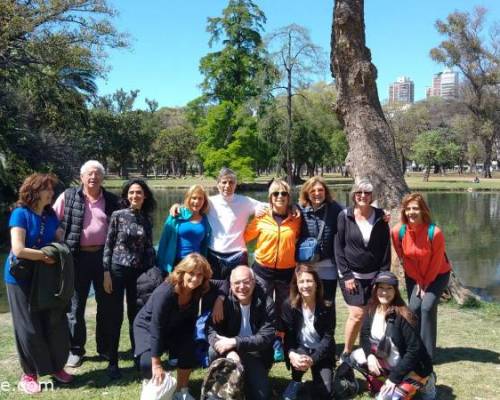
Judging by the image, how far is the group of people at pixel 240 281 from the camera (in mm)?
3830

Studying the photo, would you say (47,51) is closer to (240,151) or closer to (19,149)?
(19,149)

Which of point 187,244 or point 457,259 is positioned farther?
point 457,259

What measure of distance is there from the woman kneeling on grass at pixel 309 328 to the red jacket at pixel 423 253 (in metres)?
0.95

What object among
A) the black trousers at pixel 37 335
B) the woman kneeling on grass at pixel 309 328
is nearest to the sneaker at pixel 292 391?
the woman kneeling on grass at pixel 309 328

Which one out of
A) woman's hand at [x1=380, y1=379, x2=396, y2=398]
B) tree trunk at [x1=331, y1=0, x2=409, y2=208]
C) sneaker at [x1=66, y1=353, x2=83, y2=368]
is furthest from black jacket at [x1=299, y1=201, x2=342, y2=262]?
tree trunk at [x1=331, y1=0, x2=409, y2=208]

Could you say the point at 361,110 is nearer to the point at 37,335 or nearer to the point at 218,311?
the point at 218,311

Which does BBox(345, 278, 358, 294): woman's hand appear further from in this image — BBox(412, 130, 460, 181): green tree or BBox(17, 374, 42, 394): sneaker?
BBox(412, 130, 460, 181): green tree

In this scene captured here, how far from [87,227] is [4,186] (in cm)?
1222

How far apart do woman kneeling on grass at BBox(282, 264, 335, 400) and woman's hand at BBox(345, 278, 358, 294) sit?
362mm

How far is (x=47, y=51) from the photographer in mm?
17125

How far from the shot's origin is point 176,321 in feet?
12.8

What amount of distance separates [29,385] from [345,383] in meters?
2.55

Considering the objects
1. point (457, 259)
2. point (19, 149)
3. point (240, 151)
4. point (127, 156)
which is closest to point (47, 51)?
point (19, 149)

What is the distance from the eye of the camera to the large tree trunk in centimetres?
751
